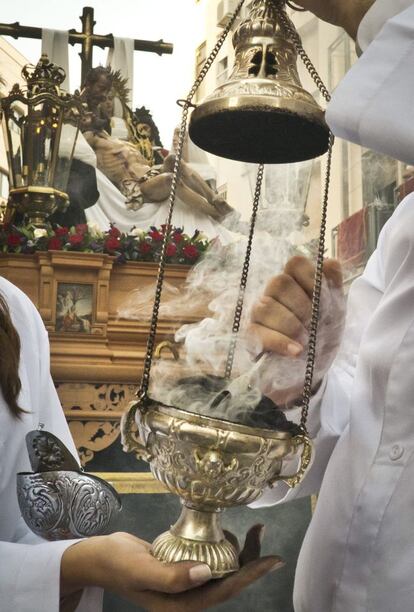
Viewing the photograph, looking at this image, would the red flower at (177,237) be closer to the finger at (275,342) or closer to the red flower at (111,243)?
the red flower at (111,243)

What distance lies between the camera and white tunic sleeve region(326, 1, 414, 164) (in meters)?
1.18

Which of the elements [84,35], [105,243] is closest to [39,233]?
[105,243]

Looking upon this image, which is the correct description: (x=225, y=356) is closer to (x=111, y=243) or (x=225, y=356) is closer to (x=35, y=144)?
(x=111, y=243)

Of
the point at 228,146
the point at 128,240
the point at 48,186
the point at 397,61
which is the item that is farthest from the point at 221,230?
the point at 397,61

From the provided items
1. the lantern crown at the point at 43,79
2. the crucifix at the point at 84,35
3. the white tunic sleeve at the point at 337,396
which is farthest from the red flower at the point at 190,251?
the white tunic sleeve at the point at 337,396

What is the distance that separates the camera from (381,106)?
1.18 m

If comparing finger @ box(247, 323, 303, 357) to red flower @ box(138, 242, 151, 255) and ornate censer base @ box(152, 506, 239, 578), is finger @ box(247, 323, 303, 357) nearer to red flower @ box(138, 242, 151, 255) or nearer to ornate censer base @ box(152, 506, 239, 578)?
ornate censer base @ box(152, 506, 239, 578)

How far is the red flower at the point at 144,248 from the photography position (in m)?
4.29

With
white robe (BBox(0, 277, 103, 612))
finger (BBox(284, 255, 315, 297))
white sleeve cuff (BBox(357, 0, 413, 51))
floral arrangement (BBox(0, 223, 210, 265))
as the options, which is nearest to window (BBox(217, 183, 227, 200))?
floral arrangement (BBox(0, 223, 210, 265))

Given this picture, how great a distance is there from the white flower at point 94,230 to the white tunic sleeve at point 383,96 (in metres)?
3.19

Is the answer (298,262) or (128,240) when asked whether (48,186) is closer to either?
(128,240)

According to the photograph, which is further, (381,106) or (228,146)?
(228,146)

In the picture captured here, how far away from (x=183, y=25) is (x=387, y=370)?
16.3 ft

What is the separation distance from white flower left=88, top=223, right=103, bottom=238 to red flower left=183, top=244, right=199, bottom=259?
1.64 feet
